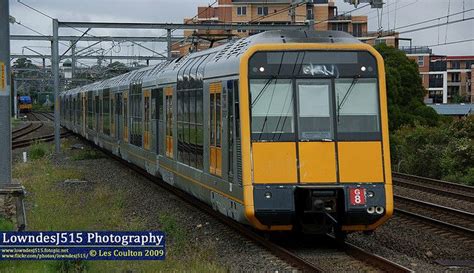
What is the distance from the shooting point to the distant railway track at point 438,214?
45.4 ft

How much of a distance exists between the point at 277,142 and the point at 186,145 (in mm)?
4566

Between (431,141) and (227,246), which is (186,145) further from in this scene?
(431,141)

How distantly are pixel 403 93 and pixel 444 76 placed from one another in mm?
56569

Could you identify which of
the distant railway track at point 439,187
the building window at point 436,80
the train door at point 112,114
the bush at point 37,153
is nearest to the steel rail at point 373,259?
the distant railway track at point 439,187

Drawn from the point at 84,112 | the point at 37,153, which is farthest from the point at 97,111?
the point at 84,112

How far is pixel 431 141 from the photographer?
29109 mm

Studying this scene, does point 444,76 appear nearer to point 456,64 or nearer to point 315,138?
point 456,64

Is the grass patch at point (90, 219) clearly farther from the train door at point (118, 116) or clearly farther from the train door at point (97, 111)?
the train door at point (97, 111)

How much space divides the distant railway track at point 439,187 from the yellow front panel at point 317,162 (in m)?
8.59

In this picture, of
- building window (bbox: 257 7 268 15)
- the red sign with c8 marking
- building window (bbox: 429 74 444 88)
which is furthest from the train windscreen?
building window (bbox: 429 74 444 88)

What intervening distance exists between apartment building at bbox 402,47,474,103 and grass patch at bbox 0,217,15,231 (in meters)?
Answer: 76.3

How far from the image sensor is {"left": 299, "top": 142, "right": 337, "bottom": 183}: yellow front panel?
10.9 meters

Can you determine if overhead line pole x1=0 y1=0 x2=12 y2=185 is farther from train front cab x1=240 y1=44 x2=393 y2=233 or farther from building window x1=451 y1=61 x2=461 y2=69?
building window x1=451 y1=61 x2=461 y2=69

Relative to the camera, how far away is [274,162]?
1088 centimetres
